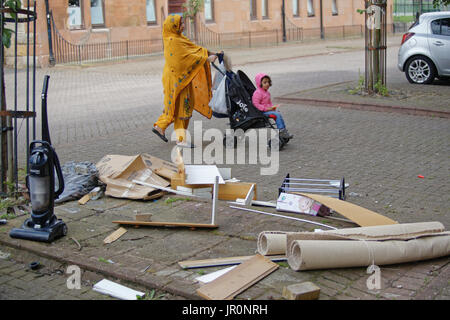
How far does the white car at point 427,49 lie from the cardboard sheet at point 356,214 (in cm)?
1031

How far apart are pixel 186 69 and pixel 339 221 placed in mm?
4261

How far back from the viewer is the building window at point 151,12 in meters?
30.2

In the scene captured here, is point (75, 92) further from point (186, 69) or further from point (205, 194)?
point (205, 194)

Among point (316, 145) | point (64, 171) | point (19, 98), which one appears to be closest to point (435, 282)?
point (64, 171)

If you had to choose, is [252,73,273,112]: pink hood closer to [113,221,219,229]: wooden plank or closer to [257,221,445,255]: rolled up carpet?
[113,221,219,229]: wooden plank

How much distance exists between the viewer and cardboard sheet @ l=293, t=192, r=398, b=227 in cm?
530

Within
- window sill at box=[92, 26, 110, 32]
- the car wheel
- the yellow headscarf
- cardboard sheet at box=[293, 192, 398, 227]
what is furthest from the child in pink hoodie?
window sill at box=[92, 26, 110, 32]

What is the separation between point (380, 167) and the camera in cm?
795

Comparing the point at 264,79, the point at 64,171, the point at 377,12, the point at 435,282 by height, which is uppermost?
the point at 377,12

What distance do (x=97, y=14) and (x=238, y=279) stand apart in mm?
25218

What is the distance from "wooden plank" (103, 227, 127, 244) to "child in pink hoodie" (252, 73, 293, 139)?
3955mm

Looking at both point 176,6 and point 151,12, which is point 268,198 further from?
point 176,6

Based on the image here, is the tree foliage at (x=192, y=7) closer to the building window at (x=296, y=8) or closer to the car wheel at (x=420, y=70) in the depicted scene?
the building window at (x=296, y=8)

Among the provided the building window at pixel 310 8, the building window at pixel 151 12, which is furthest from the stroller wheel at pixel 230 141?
the building window at pixel 310 8
